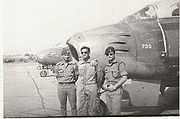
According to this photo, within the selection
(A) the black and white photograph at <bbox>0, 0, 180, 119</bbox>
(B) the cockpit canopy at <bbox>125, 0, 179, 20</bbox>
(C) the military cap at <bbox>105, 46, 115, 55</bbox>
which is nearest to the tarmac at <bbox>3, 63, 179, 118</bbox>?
(A) the black and white photograph at <bbox>0, 0, 180, 119</bbox>

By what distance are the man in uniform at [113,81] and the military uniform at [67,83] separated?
0.26 m

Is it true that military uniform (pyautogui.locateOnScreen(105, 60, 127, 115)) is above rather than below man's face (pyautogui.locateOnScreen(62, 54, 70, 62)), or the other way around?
below

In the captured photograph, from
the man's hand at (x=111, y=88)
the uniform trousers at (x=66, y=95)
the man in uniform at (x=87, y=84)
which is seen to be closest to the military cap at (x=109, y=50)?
the man in uniform at (x=87, y=84)

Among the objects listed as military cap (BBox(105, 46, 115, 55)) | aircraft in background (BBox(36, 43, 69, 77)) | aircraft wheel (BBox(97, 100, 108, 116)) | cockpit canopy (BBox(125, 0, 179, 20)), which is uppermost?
cockpit canopy (BBox(125, 0, 179, 20))

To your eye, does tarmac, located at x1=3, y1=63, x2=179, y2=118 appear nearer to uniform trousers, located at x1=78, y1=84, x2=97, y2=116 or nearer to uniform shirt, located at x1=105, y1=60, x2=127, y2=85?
uniform trousers, located at x1=78, y1=84, x2=97, y2=116

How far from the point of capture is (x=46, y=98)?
206 centimetres

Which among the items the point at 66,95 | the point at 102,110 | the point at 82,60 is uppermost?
the point at 82,60

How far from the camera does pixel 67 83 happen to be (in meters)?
2.04

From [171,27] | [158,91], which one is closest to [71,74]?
[158,91]

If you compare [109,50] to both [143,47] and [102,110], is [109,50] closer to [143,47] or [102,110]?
[143,47]

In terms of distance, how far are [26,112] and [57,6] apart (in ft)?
2.95

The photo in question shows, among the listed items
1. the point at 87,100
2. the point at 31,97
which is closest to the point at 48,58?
the point at 31,97

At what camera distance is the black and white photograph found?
2053 mm

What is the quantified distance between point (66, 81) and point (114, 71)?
0.39 metres
